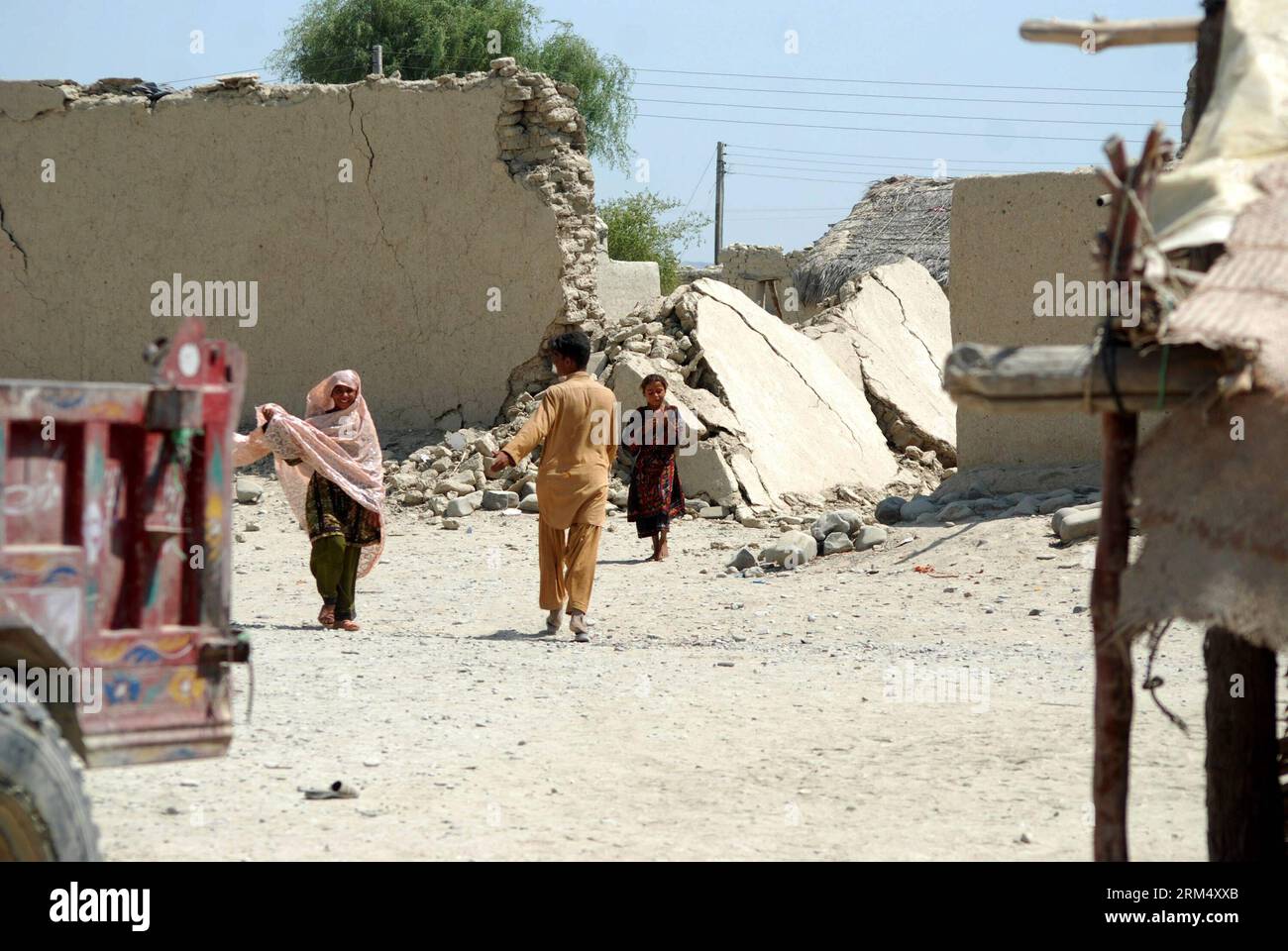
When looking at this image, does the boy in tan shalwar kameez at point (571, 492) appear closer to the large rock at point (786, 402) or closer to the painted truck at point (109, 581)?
the large rock at point (786, 402)

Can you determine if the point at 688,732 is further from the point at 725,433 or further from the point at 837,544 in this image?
the point at 725,433

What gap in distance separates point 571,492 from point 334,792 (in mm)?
3007

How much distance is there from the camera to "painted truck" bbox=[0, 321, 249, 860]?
8.23 feet

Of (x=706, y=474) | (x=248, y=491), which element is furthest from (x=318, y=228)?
(x=706, y=474)

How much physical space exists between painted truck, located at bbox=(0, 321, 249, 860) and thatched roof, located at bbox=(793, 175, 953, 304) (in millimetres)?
15849

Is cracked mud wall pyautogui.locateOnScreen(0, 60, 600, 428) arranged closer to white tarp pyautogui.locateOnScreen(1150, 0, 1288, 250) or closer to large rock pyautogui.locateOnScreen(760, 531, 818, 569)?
large rock pyautogui.locateOnScreen(760, 531, 818, 569)

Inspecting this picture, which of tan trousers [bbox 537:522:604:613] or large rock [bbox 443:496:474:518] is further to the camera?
large rock [bbox 443:496:474:518]

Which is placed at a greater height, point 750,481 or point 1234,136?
point 1234,136

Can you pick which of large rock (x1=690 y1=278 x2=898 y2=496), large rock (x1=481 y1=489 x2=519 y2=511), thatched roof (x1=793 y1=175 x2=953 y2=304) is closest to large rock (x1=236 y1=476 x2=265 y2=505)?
large rock (x1=481 y1=489 x2=519 y2=511)

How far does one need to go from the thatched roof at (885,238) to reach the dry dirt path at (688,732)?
1051 cm

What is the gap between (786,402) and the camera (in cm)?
1242

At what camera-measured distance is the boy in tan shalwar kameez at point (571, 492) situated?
718 centimetres

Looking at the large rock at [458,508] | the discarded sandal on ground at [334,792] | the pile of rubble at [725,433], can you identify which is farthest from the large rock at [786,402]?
the discarded sandal on ground at [334,792]
